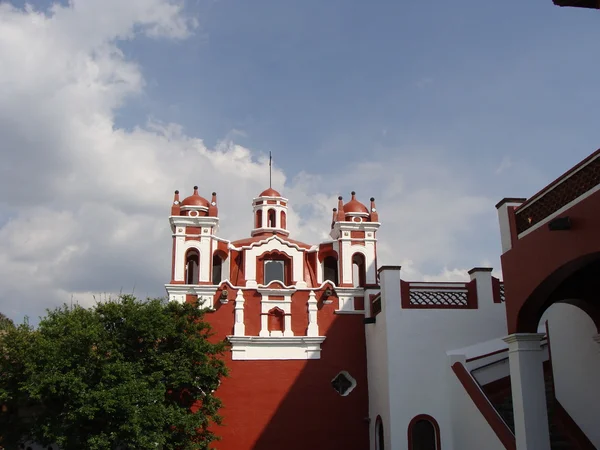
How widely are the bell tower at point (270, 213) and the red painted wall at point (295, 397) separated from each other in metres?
3.02

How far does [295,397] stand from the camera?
47.9 ft

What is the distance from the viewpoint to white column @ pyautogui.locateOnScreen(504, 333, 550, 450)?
23.3ft

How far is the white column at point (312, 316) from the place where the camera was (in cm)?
1513

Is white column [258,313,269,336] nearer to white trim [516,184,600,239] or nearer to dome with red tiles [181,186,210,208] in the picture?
dome with red tiles [181,186,210,208]

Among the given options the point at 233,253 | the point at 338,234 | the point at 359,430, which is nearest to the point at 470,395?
the point at 359,430

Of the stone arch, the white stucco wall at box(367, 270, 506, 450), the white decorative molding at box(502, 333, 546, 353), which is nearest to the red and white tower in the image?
the white stucco wall at box(367, 270, 506, 450)

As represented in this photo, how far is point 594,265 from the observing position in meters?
7.43

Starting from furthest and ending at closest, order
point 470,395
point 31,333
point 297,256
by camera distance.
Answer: point 297,256, point 31,333, point 470,395

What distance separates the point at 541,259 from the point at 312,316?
29.3ft

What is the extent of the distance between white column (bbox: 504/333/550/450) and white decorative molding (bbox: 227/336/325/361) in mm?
8023

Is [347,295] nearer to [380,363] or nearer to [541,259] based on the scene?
[380,363]

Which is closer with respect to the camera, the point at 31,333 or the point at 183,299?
the point at 31,333

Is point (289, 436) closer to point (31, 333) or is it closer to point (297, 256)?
point (297, 256)

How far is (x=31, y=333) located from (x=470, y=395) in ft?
29.3
